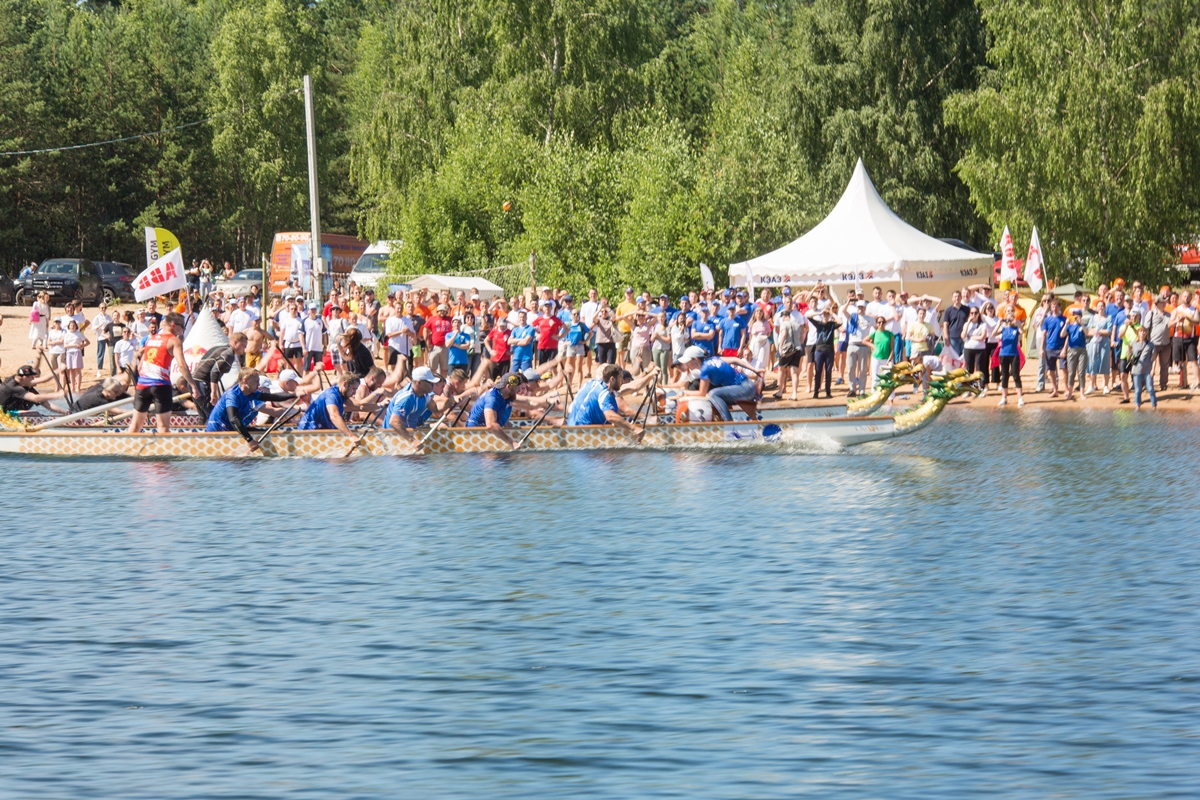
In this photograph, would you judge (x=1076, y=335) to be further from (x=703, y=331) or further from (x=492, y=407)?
(x=492, y=407)

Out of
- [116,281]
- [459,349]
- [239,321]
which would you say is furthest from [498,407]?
[116,281]

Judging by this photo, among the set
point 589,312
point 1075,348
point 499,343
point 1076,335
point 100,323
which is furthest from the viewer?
point 100,323

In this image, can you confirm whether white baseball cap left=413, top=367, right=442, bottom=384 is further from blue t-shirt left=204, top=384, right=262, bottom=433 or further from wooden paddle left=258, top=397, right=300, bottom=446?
blue t-shirt left=204, top=384, right=262, bottom=433

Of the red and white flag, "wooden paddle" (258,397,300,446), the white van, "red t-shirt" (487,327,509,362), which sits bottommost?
"wooden paddle" (258,397,300,446)

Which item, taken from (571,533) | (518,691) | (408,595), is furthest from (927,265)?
(518,691)

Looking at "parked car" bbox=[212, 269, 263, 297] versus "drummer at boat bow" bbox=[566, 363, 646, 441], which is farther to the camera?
Result: "parked car" bbox=[212, 269, 263, 297]

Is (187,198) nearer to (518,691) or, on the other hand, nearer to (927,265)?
(927,265)

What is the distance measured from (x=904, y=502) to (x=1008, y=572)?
407 cm

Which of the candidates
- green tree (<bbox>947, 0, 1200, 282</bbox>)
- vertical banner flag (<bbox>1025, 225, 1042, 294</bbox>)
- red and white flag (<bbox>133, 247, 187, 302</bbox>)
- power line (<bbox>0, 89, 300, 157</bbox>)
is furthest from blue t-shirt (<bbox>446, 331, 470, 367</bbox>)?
power line (<bbox>0, 89, 300, 157</bbox>)

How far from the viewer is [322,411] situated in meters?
21.7

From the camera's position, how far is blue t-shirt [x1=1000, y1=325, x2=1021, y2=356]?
27.6 metres

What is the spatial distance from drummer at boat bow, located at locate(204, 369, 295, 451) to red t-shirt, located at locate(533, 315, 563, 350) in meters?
9.28

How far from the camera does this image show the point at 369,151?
58312 mm

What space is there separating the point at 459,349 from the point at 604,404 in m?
9.32
